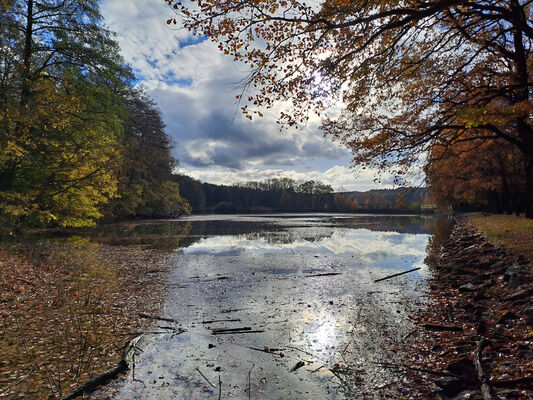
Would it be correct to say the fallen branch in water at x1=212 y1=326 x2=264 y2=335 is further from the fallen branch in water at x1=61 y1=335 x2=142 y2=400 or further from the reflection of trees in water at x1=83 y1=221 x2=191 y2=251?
the reflection of trees in water at x1=83 y1=221 x2=191 y2=251

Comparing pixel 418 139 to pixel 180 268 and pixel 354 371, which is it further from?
pixel 180 268

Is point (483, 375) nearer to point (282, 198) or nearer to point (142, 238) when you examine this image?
point (142, 238)

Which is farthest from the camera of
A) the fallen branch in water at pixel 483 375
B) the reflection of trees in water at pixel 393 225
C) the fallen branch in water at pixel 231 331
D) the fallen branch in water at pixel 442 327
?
the reflection of trees in water at pixel 393 225

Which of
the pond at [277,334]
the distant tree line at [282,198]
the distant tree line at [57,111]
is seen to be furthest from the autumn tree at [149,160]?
the distant tree line at [282,198]

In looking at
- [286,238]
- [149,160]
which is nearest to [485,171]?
[286,238]

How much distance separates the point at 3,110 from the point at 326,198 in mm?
143079

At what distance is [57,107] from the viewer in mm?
→ 13797

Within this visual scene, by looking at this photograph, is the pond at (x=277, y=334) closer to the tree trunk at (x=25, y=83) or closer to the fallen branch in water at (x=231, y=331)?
the fallen branch in water at (x=231, y=331)

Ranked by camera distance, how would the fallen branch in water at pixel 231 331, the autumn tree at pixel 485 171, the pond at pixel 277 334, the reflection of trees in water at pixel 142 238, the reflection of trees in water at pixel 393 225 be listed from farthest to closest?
the reflection of trees in water at pixel 393 225
the reflection of trees in water at pixel 142 238
the autumn tree at pixel 485 171
the fallen branch in water at pixel 231 331
the pond at pixel 277 334

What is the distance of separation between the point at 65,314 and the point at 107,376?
4.00m

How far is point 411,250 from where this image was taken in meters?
21.3

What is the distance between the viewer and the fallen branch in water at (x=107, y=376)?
4785mm

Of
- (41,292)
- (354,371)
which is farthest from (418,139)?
(41,292)

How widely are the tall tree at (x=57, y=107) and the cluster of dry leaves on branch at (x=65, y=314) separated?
135 inches
